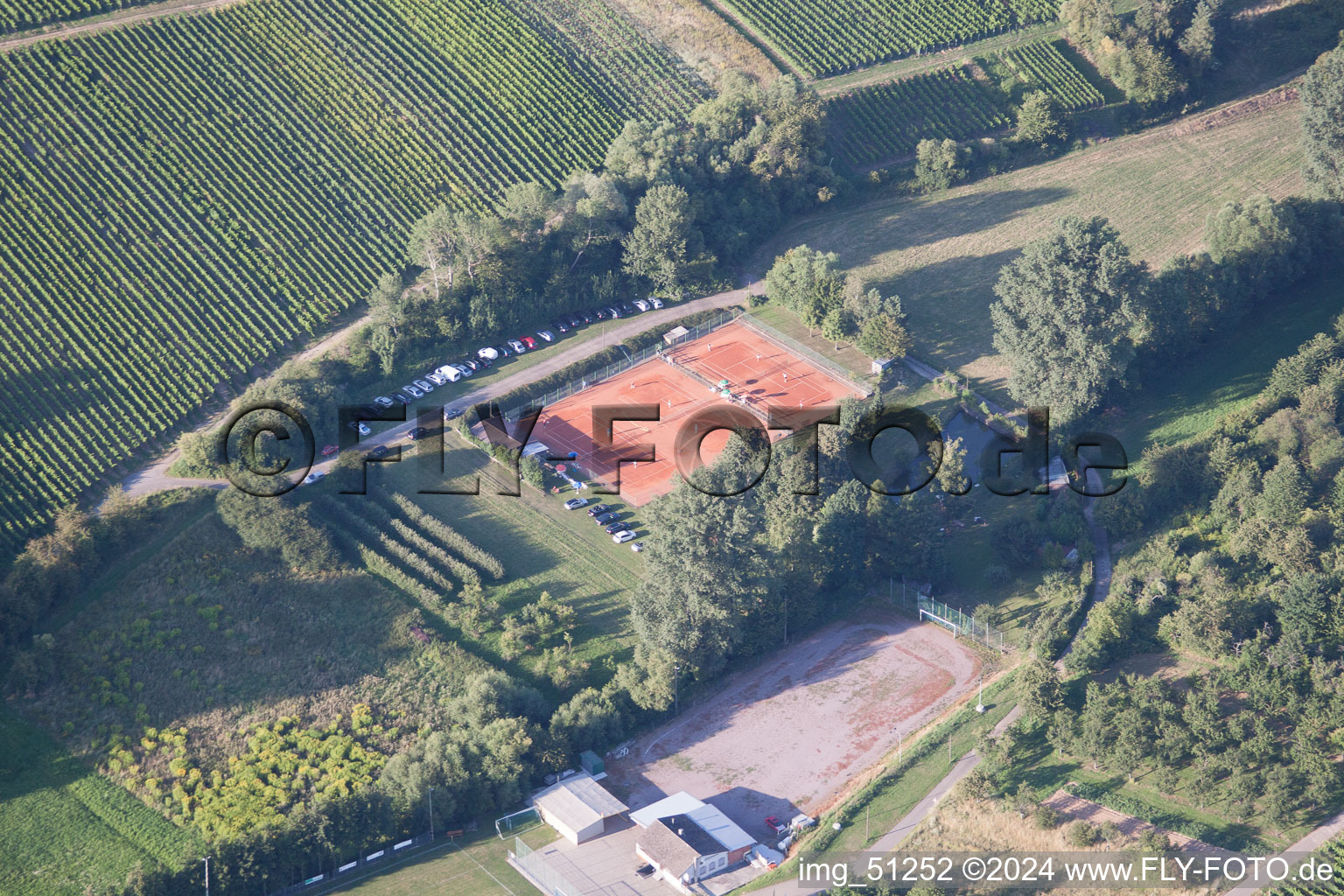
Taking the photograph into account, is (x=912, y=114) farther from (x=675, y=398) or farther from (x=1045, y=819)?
(x=1045, y=819)

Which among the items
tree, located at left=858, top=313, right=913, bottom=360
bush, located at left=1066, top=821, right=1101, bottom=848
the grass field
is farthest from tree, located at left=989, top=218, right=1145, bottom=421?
bush, located at left=1066, top=821, right=1101, bottom=848

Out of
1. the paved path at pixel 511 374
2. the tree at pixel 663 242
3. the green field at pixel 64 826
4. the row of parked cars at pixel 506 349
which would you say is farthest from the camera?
the tree at pixel 663 242

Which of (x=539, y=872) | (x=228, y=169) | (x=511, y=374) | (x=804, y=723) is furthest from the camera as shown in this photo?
(x=228, y=169)

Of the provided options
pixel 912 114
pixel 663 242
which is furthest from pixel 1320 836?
pixel 912 114

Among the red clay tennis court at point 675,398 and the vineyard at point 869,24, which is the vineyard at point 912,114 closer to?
the vineyard at point 869,24

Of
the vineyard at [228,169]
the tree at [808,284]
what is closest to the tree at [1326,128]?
the tree at [808,284]

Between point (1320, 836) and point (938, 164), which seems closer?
point (1320, 836)
